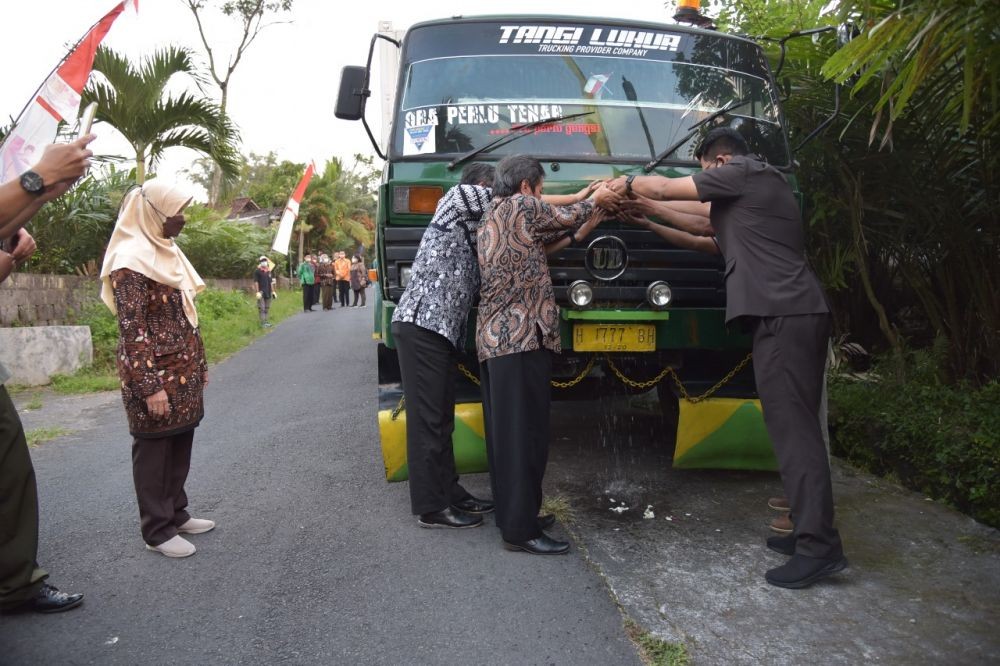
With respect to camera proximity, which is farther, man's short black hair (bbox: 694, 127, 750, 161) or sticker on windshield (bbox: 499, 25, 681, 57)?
sticker on windshield (bbox: 499, 25, 681, 57)

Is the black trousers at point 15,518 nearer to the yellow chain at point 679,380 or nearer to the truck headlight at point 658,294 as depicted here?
the yellow chain at point 679,380

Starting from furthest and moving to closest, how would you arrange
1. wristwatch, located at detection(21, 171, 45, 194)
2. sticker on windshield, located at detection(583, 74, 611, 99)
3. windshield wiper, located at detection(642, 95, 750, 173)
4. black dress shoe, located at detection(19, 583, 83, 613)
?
sticker on windshield, located at detection(583, 74, 611, 99)
windshield wiper, located at detection(642, 95, 750, 173)
black dress shoe, located at detection(19, 583, 83, 613)
wristwatch, located at detection(21, 171, 45, 194)

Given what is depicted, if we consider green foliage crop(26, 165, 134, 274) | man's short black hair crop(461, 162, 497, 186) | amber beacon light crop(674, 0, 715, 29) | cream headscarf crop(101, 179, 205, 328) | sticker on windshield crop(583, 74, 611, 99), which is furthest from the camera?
green foliage crop(26, 165, 134, 274)

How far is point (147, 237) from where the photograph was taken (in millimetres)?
3955

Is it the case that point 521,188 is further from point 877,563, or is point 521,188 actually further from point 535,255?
point 877,563

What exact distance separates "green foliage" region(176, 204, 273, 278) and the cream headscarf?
14.0m

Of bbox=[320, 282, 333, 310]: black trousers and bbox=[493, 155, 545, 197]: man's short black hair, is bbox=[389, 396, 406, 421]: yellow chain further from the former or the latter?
bbox=[320, 282, 333, 310]: black trousers

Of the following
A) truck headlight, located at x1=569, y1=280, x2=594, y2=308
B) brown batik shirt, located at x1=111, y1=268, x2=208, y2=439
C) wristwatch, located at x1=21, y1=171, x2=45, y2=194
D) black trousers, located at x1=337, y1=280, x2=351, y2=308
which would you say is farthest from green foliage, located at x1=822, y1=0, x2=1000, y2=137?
black trousers, located at x1=337, y1=280, x2=351, y2=308

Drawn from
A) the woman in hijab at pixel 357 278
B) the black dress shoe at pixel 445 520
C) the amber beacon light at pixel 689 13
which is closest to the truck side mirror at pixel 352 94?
the amber beacon light at pixel 689 13

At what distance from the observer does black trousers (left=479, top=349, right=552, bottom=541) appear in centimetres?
399

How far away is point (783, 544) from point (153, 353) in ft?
10.1

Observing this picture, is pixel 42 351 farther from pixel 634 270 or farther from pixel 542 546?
pixel 542 546

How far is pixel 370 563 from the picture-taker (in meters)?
3.93

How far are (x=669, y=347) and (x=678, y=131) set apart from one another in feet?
4.32
